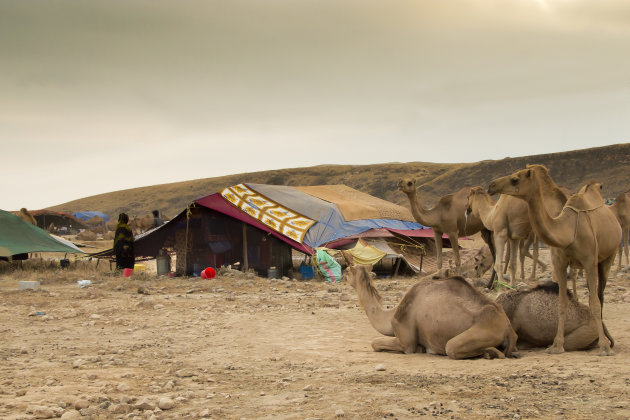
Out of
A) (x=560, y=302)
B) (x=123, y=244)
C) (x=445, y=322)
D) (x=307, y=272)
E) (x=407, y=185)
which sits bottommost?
(x=307, y=272)

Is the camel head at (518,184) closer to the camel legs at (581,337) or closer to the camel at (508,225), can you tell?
the camel legs at (581,337)

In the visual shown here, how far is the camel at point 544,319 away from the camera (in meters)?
7.60

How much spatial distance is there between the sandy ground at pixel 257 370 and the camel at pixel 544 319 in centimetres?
28

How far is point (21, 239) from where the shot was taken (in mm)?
19219

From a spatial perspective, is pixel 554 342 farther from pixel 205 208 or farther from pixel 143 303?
pixel 205 208

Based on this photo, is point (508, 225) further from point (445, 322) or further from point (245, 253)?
point (245, 253)

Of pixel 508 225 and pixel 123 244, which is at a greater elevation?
pixel 508 225

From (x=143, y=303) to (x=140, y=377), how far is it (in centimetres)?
577

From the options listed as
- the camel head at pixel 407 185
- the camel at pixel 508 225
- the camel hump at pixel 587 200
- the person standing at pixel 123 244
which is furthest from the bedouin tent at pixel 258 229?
the camel hump at pixel 587 200

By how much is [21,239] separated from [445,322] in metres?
15.2

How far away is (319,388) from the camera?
19.4 feet

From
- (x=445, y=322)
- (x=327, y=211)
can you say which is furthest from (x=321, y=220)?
(x=445, y=322)

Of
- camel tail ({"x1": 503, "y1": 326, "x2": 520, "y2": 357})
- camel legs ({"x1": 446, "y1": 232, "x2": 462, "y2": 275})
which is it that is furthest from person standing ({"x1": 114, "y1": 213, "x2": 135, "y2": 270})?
camel tail ({"x1": 503, "y1": 326, "x2": 520, "y2": 357})

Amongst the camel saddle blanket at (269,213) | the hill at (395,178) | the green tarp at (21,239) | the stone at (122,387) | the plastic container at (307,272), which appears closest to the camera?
the stone at (122,387)
